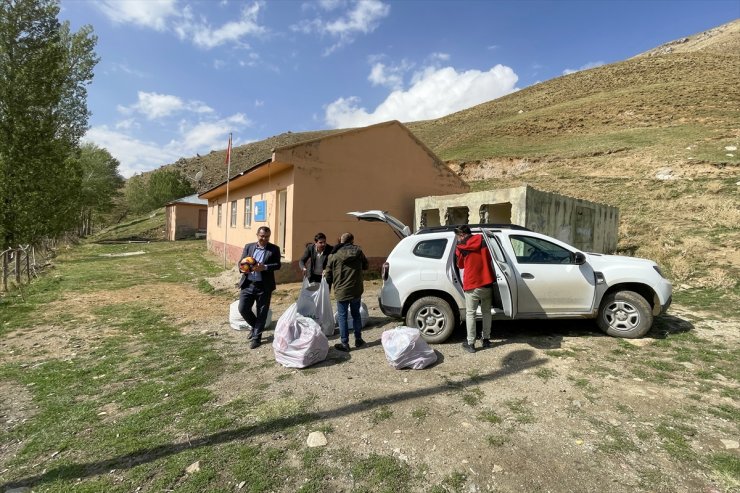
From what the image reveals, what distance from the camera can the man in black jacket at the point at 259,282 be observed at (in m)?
5.50

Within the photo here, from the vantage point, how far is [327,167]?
444 inches

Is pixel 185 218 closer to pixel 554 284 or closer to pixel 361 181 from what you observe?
pixel 361 181

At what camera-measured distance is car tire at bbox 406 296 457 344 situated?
17.9ft

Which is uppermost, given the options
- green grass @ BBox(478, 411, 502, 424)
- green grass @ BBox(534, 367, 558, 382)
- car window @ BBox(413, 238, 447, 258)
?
car window @ BBox(413, 238, 447, 258)

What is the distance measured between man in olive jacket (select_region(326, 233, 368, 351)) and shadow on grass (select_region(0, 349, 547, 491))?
1.58 metres

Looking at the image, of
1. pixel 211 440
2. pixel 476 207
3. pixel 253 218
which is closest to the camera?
pixel 211 440

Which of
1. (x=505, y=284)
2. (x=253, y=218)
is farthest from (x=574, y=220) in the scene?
(x=253, y=218)

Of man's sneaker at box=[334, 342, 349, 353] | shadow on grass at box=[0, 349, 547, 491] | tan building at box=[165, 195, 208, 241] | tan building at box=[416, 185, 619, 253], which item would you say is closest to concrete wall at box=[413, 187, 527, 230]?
tan building at box=[416, 185, 619, 253]

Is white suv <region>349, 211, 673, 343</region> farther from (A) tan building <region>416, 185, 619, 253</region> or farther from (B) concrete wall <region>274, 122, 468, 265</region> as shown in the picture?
(B) concrete wall <region>274, 122, 468, 265</region>

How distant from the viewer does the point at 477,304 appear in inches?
198

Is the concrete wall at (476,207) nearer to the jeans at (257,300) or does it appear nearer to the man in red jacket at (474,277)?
the man in red jacket at (474,277)

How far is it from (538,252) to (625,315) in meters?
1.47

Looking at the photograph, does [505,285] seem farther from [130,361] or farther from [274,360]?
[130,361]

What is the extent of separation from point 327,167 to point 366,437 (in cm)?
906
